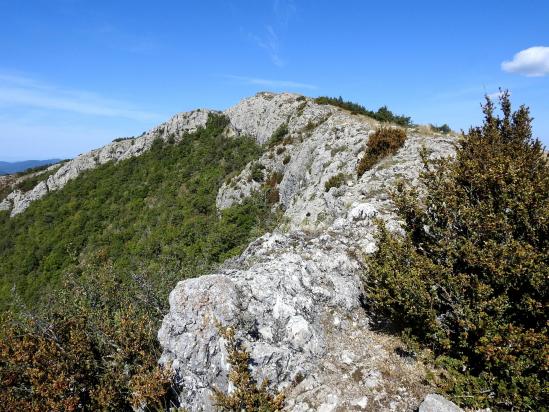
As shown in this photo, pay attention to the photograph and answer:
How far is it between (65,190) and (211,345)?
56312 millimetres

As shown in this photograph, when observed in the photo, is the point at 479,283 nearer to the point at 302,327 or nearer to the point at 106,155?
the point at 302,327

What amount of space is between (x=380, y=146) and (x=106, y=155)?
51.5 metres

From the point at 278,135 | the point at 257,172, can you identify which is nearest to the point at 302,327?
the point at 257,172

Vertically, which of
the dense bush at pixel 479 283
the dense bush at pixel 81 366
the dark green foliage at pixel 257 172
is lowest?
the dense bush at pixel 81 366

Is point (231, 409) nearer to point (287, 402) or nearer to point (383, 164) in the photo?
point (287, 402)

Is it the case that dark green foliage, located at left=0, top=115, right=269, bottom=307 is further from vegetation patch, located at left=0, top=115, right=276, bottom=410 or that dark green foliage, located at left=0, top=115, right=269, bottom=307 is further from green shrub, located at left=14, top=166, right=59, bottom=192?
green shrub, located at left=14, top=166, right=59, bottom=192

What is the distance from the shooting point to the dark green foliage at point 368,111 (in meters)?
30.0

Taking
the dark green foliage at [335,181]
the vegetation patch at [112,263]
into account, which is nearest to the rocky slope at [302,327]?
the vegetation patch at [112,263]

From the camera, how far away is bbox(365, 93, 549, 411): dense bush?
19.8 feet

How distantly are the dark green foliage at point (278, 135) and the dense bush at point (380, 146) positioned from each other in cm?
1761

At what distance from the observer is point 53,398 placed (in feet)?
26.7

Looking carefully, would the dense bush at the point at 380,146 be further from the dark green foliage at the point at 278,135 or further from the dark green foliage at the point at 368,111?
the dark green foliage at the point at 278,135

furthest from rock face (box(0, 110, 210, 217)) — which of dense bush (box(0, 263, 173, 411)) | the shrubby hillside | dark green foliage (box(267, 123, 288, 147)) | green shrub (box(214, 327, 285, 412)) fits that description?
green shrub (box(214, 327, 285, 412))

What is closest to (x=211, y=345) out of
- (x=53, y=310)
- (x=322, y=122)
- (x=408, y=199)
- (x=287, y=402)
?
(x=287, y=402)
